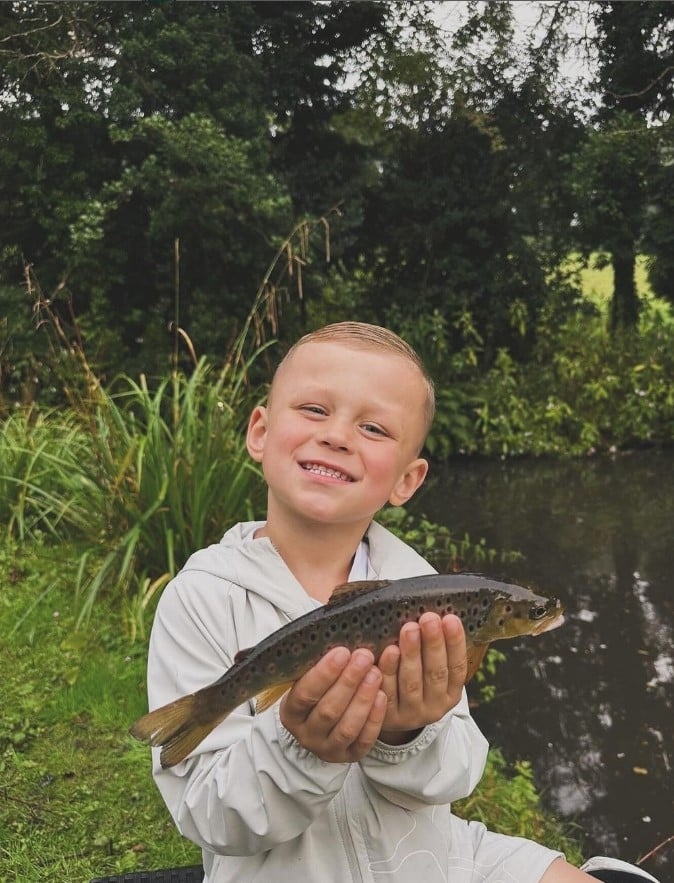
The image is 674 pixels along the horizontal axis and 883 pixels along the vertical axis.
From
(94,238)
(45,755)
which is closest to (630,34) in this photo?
(94,238)

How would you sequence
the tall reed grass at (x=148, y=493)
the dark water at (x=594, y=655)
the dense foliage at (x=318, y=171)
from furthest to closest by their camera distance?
the dense foliage at (x=318, y=171) → the tall reed grass at (x=148, y=493) → the dark water at (x=594, y=655)

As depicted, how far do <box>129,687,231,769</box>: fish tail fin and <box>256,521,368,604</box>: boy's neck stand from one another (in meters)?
0.47

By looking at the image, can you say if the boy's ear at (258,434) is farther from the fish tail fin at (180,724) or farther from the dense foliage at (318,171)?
the dense foliage at (318,171)

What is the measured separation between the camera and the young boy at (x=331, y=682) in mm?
1332

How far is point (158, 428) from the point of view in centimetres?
422

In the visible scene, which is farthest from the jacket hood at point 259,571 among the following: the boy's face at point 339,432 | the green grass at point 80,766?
the green grass at point 80,766

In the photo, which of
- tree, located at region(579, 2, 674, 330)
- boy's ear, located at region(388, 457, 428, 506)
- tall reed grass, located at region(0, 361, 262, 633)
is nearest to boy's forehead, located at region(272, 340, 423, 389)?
boy's ear, located at region(388, 457, 428, 506)

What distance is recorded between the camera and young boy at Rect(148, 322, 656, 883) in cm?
133

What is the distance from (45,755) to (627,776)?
9.02 feet

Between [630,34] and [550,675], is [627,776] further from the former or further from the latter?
[630,34]

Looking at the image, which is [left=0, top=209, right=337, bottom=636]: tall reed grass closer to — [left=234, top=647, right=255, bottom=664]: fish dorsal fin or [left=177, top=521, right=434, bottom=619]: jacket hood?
[left=177, top=521, right=434, bottom=619]: jacket hood

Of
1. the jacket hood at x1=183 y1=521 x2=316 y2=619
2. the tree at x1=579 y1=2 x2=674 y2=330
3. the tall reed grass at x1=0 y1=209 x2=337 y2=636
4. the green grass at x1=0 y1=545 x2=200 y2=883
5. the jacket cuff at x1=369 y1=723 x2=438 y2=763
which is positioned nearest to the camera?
the jacket cuff at x1=369 y1=723 x2=438 y2=763

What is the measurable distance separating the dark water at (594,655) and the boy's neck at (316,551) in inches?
19.8

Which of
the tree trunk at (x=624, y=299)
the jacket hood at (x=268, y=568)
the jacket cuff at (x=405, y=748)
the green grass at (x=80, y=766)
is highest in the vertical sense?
the jacket hood at (x=268, y=568)
